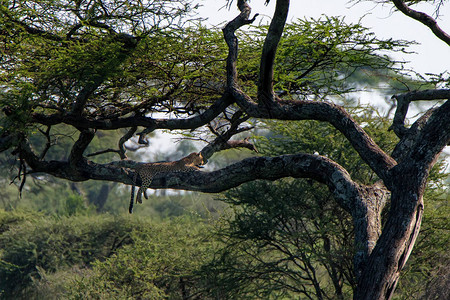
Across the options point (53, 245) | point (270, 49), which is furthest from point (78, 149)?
point (53, 245)

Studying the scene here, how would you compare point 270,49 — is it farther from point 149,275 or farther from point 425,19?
point 149,275

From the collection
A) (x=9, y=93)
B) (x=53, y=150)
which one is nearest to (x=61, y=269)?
(x=9, y=93)

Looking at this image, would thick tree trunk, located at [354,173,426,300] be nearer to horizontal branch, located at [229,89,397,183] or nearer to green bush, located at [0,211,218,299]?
horizontal branch, located at [229,89,397,183]

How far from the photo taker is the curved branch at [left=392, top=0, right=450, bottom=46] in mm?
5207

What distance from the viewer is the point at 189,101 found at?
6.89m

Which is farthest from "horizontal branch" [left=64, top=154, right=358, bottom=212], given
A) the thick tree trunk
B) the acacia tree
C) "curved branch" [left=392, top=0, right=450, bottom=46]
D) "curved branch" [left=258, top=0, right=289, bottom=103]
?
"curved branch" [left=392, top=0, right=450, bottom=46]

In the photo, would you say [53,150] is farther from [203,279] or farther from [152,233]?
[203,279]

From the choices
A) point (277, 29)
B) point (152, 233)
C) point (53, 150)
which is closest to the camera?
point (277, 29)

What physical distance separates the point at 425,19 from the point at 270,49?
5.16 ft

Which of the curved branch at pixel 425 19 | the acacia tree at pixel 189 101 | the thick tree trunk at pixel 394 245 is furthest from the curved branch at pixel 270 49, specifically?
the thick tree trunk at pixel 394 245

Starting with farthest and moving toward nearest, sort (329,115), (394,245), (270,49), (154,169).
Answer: (154,169)
(329,115)
(270,49)
(394,245)

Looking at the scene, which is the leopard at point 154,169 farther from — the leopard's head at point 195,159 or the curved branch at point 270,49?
the curved branch at point 270,49

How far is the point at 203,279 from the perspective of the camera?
33.3 ft

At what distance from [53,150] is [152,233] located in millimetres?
15916
